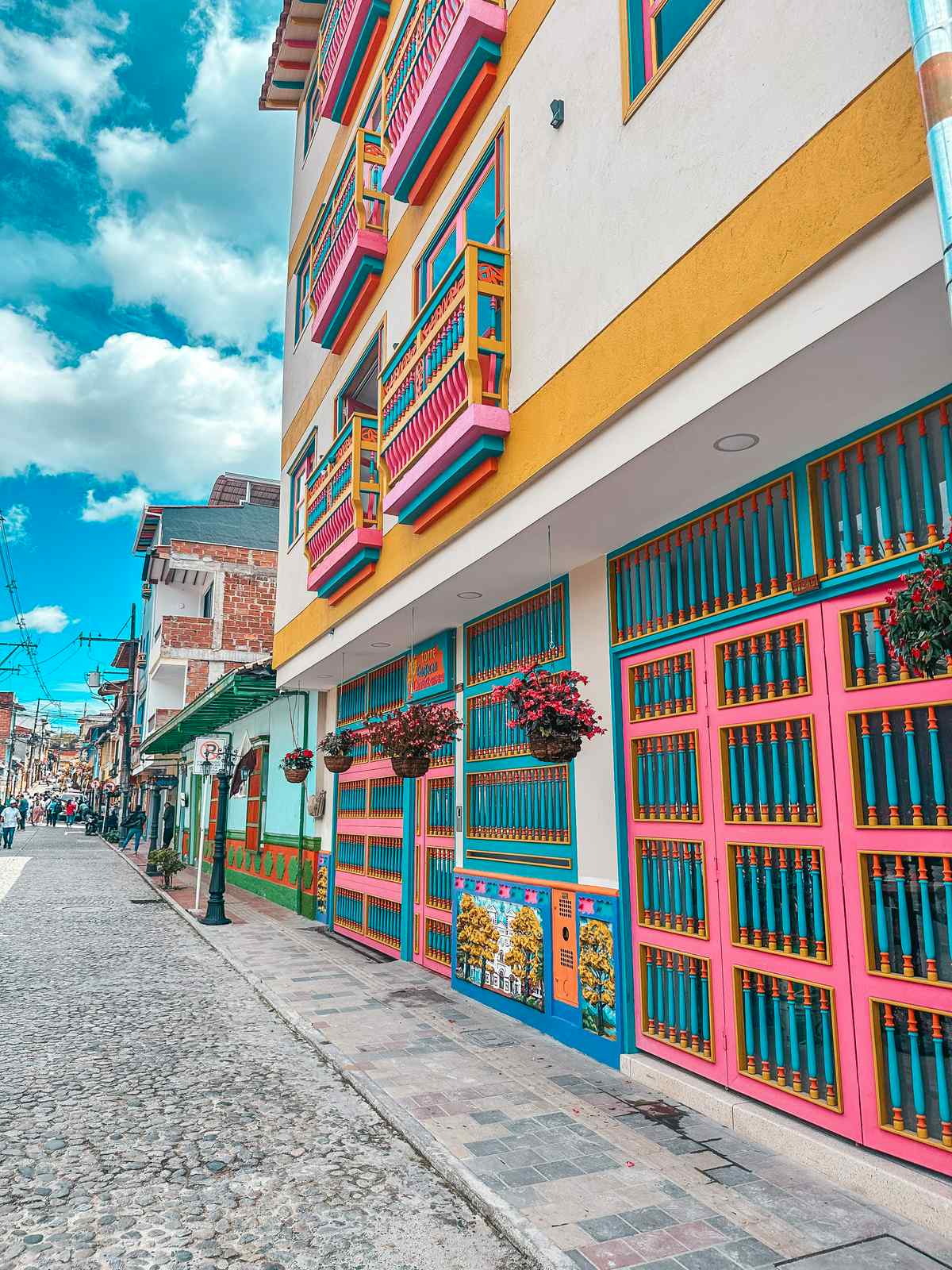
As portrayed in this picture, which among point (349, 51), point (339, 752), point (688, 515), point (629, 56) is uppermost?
point (349, 51)

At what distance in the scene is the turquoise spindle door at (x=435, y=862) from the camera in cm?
990

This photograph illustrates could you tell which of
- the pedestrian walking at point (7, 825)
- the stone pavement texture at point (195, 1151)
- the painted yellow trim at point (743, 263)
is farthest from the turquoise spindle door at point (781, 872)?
the pedestrian walking at point (7, 825)

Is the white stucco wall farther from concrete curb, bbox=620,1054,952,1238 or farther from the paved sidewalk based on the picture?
the paved sidewalk

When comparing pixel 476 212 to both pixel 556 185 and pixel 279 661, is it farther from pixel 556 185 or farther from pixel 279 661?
pixel 279 661

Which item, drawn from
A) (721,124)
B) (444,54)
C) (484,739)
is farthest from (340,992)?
(444,54)

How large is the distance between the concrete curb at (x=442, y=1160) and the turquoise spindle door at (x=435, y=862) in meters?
2.21

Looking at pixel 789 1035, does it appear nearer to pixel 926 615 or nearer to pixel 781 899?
pixel 781 899

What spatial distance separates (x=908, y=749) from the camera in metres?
4.35

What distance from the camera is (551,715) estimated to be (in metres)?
6.16

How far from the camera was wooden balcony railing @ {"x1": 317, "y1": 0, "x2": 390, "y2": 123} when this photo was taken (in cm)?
1134

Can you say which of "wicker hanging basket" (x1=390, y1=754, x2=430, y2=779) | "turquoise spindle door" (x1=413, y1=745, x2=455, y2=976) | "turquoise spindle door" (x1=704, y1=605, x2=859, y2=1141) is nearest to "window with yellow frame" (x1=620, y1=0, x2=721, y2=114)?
"turquoise spindle door" (x1=704, y1=605, x2=859, y2=1141)

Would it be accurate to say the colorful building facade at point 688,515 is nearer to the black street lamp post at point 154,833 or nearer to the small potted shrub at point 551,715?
the small potted shrub at point 551,715

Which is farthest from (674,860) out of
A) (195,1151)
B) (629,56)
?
(629,56)

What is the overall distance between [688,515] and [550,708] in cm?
166
